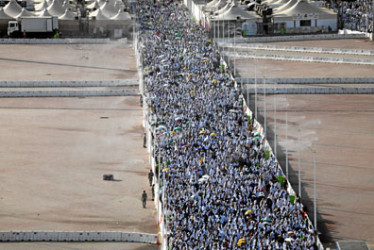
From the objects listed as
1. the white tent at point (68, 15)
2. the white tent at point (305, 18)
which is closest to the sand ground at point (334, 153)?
the white tent at point (305, 18)

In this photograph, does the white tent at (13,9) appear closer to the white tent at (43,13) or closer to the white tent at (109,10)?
the white tent at (43,13)

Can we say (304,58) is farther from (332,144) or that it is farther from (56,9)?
(332,144)

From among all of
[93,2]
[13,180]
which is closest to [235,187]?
[13,180]

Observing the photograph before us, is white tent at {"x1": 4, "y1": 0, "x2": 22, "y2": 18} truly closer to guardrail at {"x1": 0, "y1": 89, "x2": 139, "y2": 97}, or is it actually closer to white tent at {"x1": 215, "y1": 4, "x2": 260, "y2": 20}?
white tent at {"x1": 215, "y1": 4, "x2": 260, "y2": 20}

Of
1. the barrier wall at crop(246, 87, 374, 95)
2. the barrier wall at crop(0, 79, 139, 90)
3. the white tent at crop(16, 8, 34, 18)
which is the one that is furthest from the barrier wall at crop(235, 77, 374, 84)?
the white tent at crop(16, 8, 34, 18)

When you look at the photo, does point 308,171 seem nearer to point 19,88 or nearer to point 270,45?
point 19,88

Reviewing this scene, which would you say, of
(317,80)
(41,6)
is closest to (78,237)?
(317,80)
